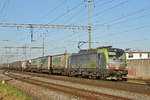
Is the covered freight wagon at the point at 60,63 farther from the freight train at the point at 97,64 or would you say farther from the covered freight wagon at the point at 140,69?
the covered freight wagon at the point at 140,69

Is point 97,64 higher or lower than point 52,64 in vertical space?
higher

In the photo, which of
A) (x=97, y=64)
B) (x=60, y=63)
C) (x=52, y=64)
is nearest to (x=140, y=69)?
(x=97, y=64)

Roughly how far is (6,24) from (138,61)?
16.9 metres

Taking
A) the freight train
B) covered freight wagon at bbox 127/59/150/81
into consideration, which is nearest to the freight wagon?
the freight train

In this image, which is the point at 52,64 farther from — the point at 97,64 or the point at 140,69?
the point at 140,69

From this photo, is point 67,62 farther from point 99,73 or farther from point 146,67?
point 146,67

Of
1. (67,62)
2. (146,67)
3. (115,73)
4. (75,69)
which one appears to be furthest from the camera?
(67,62)

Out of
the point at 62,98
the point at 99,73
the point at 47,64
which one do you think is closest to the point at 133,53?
the point at 47,64

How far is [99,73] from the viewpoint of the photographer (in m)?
20.6

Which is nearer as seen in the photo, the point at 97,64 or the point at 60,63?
the point at 97,64

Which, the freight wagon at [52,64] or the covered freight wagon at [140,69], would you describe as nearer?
the covered freight wagon at [140,69]

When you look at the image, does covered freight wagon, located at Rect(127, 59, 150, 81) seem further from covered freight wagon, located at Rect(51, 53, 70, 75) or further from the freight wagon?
the freight wagon

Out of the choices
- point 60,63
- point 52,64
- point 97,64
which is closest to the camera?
point 97,64

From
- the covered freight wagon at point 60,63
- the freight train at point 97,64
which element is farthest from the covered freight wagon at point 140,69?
the covered freight wagon at point 60,63
